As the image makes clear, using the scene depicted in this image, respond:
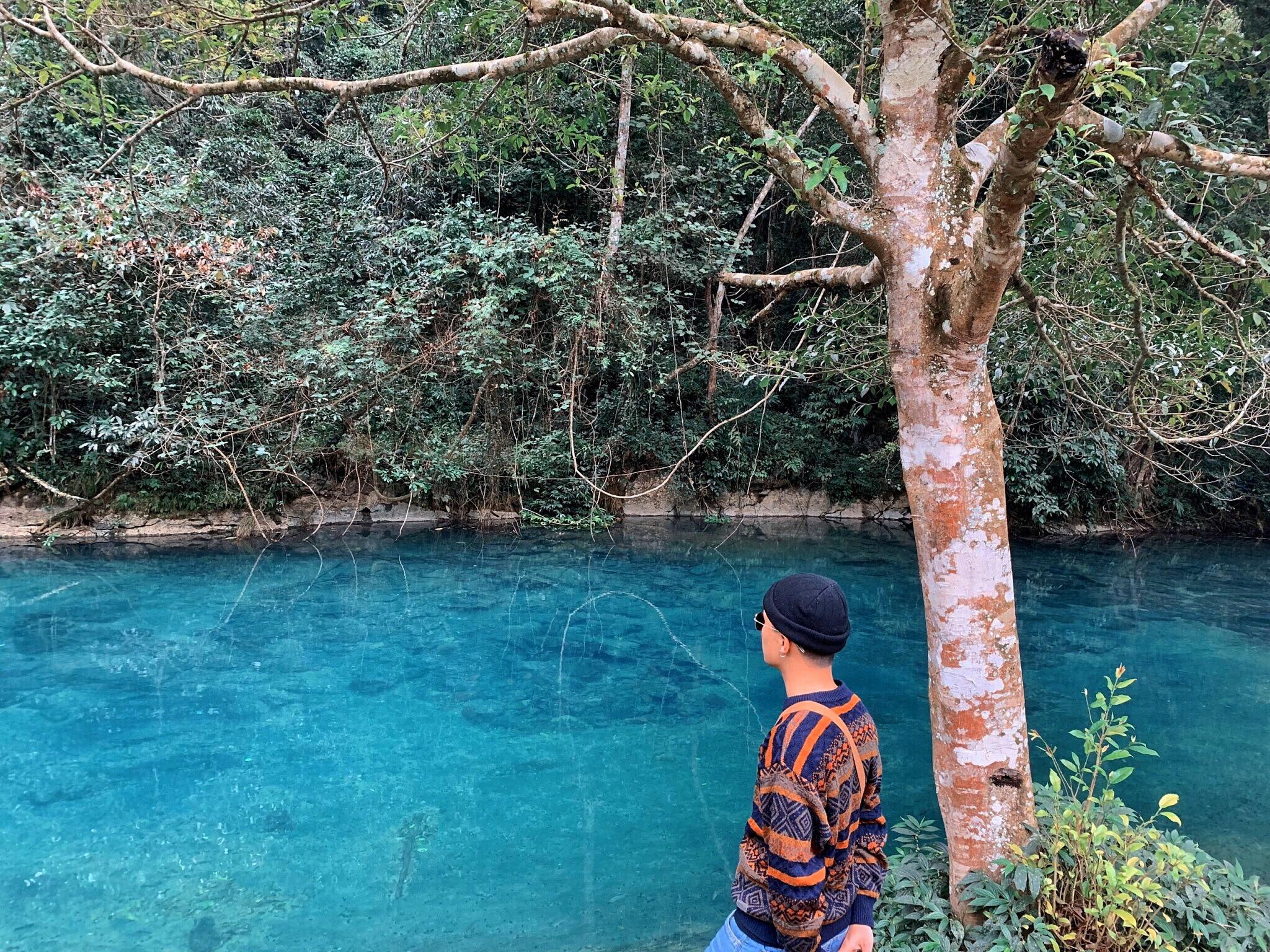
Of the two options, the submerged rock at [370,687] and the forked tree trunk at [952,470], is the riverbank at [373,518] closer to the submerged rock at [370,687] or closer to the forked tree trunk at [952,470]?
the submerged rock at [370,687]

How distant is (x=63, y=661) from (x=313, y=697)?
212 cm

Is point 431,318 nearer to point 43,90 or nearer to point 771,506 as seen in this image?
point 771,506

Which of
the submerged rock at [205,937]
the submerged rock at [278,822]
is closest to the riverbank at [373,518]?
the submerged rock at [278,822]

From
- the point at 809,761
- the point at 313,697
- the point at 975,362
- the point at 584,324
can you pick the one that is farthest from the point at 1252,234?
the point at 584,324

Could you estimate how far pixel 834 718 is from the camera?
1440 mm

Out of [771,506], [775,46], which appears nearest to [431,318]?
[771,506]

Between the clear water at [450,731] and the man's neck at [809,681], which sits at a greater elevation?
the man's neck at [809,681]

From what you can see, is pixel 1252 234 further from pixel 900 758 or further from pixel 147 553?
pixel 147 553

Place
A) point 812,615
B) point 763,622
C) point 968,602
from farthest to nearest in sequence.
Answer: point 968,602 → point 763,622 → point 812,615

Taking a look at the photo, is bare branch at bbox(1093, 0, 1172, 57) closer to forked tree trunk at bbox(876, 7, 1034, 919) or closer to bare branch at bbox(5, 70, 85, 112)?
forked tree trunk at bbox(876, 7, 1034, 919)

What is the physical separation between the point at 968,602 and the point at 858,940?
39.5 inches

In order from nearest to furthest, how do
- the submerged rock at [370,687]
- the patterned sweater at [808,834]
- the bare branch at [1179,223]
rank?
1. the patterned sweater at [808,834]
2. the bare branch at [1179,223]
3. the submerged rock at [370,687]

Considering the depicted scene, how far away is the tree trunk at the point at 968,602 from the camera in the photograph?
2.18 m

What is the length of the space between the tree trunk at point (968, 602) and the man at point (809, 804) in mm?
750
